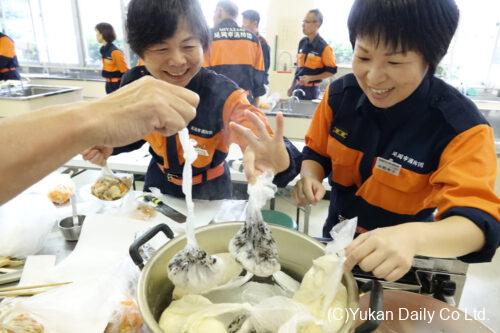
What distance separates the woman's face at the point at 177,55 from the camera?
1.00 metres

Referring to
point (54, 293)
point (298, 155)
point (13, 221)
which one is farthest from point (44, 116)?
point (298, 155)

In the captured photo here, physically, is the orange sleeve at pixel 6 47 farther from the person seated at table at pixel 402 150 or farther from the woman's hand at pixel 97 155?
the person seated at table at pixel 402 150

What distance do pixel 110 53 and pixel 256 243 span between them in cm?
475

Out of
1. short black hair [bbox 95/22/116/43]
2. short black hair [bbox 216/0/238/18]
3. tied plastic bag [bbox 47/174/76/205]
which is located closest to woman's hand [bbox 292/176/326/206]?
tied plastic bag [bbox 47/174/76/205]

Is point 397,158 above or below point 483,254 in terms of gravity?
above

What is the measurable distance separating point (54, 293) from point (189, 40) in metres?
0.76

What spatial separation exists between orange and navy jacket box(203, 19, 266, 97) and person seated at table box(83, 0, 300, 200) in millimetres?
2046

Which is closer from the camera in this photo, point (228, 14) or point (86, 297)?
point (86, 297)

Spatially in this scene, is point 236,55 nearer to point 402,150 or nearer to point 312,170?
point 312,170

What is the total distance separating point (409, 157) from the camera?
3.05 ft

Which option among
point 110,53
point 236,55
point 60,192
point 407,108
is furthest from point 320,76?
point 60,192

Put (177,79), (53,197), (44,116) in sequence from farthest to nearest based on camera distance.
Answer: (53,197), (177,79), (44,116)

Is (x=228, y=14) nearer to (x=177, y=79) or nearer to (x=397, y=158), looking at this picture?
(x=177, y=79)

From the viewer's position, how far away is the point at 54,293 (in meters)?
0.64
